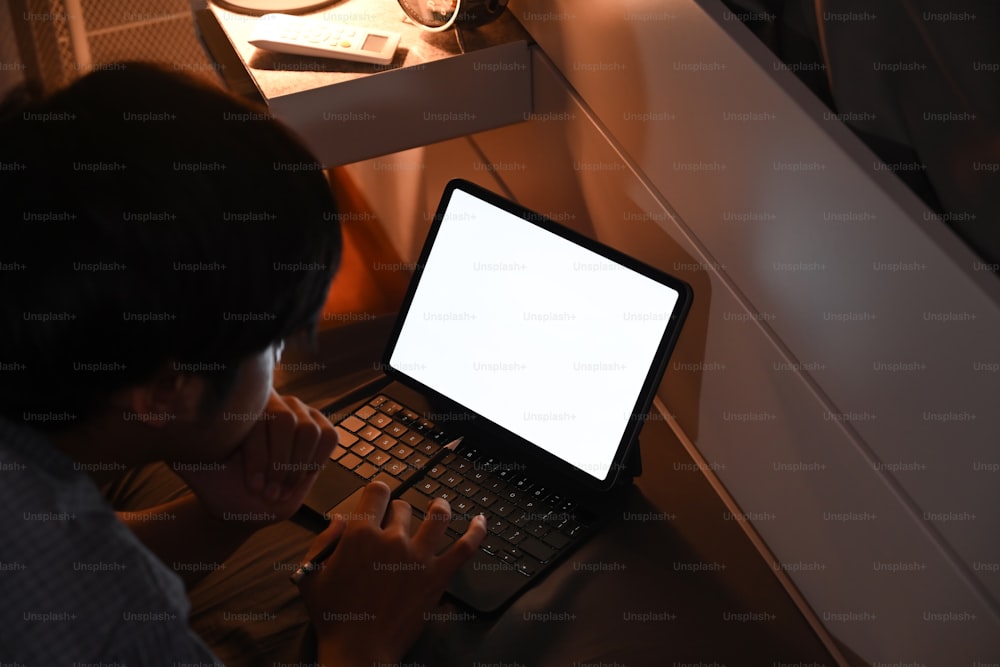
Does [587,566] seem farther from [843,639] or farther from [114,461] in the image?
[114,461]

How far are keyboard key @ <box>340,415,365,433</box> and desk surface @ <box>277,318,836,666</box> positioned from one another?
0.23 m

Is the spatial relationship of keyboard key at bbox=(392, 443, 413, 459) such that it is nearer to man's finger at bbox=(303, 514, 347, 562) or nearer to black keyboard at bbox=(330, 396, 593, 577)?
black keyboard at bbox=(330, 396, 593, 577)

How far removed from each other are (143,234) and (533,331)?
0.43 meters

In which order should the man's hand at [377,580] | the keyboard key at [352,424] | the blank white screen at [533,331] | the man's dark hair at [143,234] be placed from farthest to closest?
the keyboard key at [352,424]
the blank white screen at [533,331]
the man's hand at [377,580]
the man's dark hair at [143,234]

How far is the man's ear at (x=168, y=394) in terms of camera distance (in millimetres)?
641

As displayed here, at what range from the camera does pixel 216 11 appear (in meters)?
1.09

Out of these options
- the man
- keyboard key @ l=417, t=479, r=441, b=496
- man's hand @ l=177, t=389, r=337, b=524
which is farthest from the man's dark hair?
keyboard key @ l=417, t=479, r=441, b=496

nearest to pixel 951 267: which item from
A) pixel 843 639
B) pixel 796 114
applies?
pixel 796 114

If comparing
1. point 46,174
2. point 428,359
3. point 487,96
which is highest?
point 46,174

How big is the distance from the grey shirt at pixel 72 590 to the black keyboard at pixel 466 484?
11.1 inches

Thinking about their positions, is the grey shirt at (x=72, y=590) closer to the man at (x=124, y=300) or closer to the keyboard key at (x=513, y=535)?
the man at (x=124, y=300)

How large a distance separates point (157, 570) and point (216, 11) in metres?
0.70

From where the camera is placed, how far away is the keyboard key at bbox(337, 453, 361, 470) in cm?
92

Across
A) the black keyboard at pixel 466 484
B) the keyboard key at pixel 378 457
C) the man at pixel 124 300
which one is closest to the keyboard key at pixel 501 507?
the black keyboard at pixel 466 484
